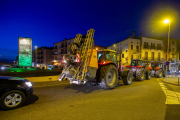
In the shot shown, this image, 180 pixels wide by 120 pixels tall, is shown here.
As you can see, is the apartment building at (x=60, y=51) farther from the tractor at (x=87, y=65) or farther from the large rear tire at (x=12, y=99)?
the large rear tire at (x=12, y=99)

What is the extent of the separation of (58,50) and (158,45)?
39.6m

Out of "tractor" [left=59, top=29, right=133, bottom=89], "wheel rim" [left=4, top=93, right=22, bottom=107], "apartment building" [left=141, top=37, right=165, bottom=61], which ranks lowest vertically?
"wheel rim" [left=4, top=93, right=22, bottom=107]

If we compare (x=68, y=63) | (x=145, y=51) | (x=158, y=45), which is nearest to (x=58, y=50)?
(x=145, y=51)

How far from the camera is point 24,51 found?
1850cm

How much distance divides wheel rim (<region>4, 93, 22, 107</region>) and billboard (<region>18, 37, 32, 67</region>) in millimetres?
17083

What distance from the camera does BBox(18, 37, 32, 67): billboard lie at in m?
18.2

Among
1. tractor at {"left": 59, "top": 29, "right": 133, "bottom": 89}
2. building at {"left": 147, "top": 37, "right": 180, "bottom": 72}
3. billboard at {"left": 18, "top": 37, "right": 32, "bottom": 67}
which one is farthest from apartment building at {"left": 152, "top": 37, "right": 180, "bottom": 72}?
billboard at {"left": 18, "top": 37, "right": 32, "bottom": 67}

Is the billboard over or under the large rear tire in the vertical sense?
over

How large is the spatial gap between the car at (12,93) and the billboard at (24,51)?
16845 mm

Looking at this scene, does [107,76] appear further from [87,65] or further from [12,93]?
[12,93]

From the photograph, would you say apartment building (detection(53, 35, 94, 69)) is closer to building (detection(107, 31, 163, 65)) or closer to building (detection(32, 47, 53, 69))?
building (detection(32, 47, 53, 69))

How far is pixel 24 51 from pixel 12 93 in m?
17.3

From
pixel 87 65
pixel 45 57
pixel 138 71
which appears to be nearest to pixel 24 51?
pixel 87 65

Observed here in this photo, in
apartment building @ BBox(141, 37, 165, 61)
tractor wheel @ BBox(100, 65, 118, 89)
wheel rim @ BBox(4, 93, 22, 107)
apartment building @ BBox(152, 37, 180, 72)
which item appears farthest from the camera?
apartment building @ BBox(152, 37, 180, 72)
